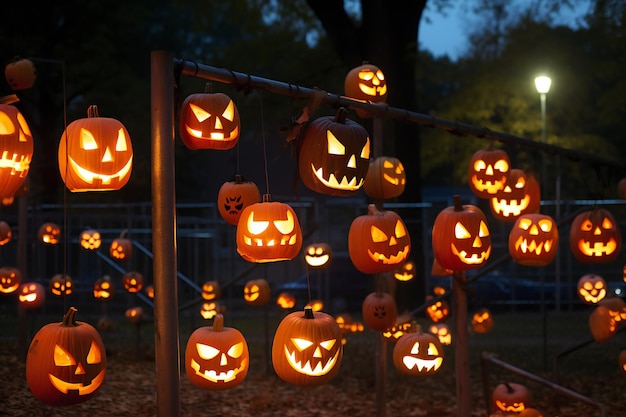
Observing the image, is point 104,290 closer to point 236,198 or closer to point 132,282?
point 132,282

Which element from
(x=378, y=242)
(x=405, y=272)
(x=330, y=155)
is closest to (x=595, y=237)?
(x=405, y=272)

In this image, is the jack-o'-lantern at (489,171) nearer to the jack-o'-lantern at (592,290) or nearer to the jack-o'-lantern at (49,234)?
the jack-o'-lantern at (592,290)

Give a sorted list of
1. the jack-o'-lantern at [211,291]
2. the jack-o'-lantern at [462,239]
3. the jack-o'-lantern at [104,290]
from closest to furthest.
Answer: the jack-o'-lantern at [462,239], the jack-o'-lantern at [211,291], the jack-o'-lantern at [104,290]

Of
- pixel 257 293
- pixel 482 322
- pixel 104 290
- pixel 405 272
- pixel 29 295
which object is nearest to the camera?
pixel 405 272

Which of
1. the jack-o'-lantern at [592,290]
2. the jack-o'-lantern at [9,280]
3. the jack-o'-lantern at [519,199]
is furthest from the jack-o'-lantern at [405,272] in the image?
the jack-o'-lantern at [9,280]

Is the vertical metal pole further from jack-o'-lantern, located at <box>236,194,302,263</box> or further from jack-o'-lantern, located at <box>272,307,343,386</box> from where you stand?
jack-o'-lantern, located at <box>272,307,343,386</box>

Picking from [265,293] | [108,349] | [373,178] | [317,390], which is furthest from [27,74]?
[108,349]

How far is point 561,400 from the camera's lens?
10.9m

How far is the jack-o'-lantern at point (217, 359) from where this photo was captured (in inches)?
237

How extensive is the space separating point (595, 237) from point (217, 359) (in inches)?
199

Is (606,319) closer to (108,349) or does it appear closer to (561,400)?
(561,400)

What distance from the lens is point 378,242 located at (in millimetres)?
6965

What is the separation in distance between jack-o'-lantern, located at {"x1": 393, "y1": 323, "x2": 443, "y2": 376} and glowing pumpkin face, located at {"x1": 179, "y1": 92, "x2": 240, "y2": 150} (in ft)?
9.73

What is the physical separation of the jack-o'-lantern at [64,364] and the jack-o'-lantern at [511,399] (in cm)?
544
